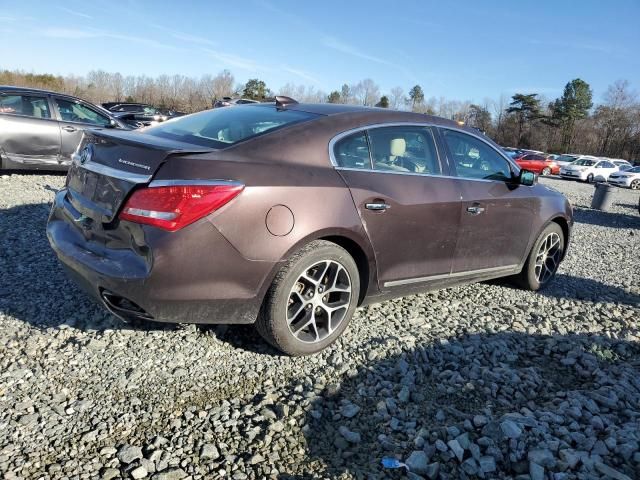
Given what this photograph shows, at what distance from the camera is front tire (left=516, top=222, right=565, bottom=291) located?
5113mm

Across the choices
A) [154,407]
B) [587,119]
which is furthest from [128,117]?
[587,119]

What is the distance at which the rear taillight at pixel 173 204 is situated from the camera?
268cm

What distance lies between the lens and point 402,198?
360cm

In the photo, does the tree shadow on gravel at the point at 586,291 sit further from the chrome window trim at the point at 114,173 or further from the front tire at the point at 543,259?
the chrome window trim at the point at 114,173

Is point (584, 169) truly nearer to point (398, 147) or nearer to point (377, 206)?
point (398, 147)

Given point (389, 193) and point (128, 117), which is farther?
point (128, 117)

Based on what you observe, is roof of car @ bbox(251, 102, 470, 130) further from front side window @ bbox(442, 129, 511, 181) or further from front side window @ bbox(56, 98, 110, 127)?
front side window @ bbox(56, 98, 110, 127)

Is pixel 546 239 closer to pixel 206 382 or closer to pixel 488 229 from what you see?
pixel 488 229

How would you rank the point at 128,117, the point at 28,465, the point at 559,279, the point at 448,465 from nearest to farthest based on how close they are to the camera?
1. the point at 28,465
2. the point at 448,465
3. the point at 559,279
4. the point at 128,117

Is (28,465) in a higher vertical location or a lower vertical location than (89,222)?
lower

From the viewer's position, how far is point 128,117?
17.4 m

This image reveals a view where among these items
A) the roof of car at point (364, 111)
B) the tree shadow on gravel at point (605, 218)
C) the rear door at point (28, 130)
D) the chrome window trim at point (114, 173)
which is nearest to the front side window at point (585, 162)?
the tree shadow on gravel at point (605, 218)

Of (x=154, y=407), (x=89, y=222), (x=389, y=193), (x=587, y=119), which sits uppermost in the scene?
(x=587, y=119)

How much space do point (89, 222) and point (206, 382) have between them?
1198 mm
